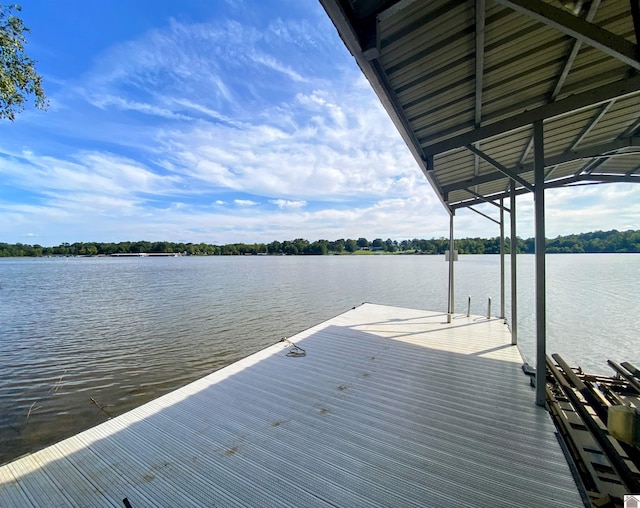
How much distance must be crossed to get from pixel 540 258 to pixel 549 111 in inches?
53.7

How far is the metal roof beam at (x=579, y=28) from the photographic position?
1.48 meters

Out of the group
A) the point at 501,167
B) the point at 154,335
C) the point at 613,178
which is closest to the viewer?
the point at 501,167

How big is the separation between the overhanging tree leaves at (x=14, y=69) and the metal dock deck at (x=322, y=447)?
14.5 ft

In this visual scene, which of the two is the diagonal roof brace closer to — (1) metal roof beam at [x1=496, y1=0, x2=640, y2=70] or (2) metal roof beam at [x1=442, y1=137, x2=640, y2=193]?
(2) metal roof beam at [x1=442, y1=137, x2=640, y2=193]

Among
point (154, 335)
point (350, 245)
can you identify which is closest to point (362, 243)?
point (350, 245)

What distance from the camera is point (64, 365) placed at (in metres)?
6.45

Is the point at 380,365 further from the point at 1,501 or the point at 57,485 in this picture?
the point at 1,501

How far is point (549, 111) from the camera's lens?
2672 millimetres

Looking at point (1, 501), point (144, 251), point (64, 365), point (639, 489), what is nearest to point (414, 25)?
point (639, 489)

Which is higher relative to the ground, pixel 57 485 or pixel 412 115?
pixel 412 115

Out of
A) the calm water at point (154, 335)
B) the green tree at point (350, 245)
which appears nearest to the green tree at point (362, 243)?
the green tree at point (350, 245)

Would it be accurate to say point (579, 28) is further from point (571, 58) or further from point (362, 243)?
point (362, 243)

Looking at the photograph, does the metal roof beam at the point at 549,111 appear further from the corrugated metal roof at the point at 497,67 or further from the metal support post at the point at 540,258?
the metal support post at the point at 540,258

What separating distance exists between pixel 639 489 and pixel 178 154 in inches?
955
